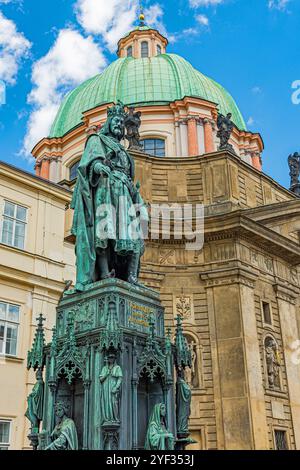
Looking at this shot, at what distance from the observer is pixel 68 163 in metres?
37.4

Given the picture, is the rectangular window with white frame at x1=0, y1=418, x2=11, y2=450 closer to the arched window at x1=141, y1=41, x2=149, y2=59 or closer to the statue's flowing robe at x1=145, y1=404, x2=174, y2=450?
the statue's flowing robe at x1=145, y1=404, x2=174, y2=450

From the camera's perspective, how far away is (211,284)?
25.0m

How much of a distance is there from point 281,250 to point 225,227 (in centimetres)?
402

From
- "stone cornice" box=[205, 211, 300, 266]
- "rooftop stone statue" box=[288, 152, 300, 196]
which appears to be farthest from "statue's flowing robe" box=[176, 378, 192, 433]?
"rooftop stone statue" box=[288, 152, 300, 196]

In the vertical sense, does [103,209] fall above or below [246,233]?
below

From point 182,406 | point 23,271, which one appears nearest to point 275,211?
point 23,271

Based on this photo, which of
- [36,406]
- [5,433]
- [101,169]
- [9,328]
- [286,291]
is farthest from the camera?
[286,291]

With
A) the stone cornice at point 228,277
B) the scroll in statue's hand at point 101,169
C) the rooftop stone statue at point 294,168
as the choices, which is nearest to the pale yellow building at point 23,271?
the stone cornice at point 228,277

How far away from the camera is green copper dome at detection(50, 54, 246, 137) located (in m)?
37.4

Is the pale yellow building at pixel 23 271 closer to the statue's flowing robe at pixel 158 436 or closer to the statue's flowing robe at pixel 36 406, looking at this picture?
the statue's flowing robe at pixel 36 406

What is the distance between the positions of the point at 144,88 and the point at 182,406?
3279 cm

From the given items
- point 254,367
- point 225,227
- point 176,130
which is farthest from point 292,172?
point 254,367

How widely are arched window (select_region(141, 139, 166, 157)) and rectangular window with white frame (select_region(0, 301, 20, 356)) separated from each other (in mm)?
17552

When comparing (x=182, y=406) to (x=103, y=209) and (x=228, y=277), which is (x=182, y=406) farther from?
(x=228, y=277)
